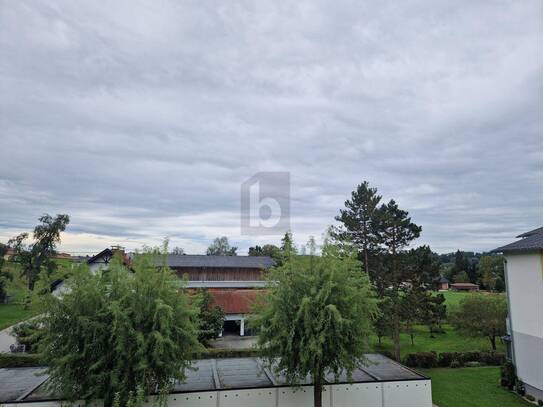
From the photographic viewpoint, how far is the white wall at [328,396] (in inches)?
521

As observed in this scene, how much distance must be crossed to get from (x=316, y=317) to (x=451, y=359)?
19.3 m

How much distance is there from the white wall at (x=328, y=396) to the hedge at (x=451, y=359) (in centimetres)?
1125

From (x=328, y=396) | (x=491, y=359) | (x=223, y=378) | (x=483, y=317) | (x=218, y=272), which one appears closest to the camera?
(x=328, y=396)

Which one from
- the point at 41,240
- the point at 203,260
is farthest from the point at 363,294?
the point at 41,240

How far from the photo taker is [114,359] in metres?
11.1

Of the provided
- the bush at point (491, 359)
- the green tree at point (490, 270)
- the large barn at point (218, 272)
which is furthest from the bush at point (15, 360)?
the green tree at point (490, 270)

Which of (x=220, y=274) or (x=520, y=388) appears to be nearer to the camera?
(x=520, y=388)

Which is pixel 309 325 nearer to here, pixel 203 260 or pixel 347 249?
pixel 347 249

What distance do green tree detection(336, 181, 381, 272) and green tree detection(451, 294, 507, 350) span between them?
9779mm

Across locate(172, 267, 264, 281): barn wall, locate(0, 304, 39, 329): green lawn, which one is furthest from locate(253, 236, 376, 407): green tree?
locate(172, 267, 264, 281): barn wall

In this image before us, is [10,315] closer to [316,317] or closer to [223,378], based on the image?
[223,378]

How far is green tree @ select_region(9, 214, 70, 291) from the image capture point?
1797 inches

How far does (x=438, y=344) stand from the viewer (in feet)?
113

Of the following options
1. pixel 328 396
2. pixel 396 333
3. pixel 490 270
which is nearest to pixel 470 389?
pixel 396 333
